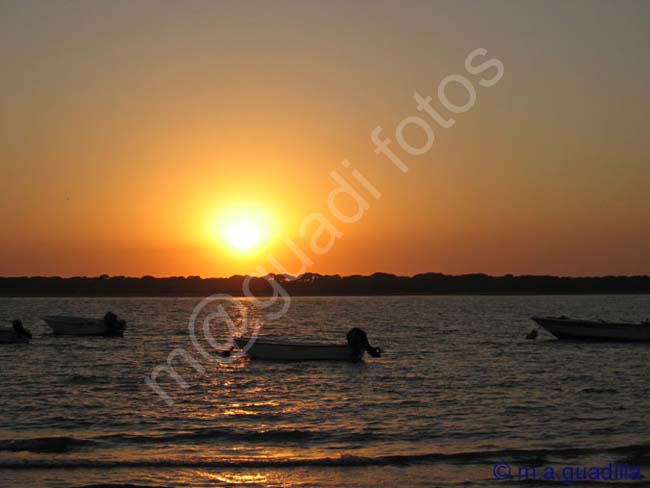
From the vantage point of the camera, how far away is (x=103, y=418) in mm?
26250

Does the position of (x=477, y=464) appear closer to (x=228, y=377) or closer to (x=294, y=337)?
(x=228, y=377)

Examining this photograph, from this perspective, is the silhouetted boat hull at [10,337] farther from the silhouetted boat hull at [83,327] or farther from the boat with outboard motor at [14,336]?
the silhouetted boat hull at [83,327]

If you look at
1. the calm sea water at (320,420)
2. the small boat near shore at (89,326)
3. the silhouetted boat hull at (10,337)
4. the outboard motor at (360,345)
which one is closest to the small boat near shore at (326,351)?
the outboard motor at (360,345)

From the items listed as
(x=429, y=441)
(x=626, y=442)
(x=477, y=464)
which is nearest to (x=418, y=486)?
(x=477, y=464)

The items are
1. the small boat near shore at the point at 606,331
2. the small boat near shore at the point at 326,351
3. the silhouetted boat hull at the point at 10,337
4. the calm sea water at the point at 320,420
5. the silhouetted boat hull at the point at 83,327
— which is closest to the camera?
the calm sea water at the point at 320,420

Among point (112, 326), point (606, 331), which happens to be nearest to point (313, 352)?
point (606, 331)

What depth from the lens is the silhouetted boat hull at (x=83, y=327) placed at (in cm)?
6438

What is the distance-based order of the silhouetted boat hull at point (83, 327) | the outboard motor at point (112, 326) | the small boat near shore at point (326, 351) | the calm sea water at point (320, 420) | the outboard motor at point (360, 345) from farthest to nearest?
the silhouetted boat hull at point (83, 327) < the outboard motor at point (112, 326) < the small boat near shore at point (326, 351) < the outboard motor at point (360, 345) < the calm sea water at point (320, 420)

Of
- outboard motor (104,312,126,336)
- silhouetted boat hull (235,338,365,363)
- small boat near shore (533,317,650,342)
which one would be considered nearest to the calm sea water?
silhouetted boat hull (235,338,365,363)

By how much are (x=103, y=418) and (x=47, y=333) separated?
47.6 meters

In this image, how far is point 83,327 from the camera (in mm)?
65250

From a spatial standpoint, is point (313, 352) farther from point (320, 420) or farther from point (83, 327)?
point (83, 327)

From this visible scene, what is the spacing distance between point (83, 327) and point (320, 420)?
43456mm

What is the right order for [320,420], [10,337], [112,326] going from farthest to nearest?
[112,326] → [10,337] → [320,420]
